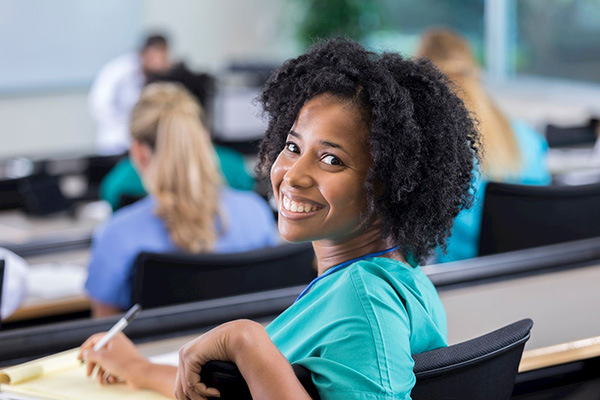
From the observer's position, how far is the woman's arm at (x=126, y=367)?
3.85 feet

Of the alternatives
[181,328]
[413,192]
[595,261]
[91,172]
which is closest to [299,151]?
[413,192]

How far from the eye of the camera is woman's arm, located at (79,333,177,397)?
1.17 metres

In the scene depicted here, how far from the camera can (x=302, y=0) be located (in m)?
8.48

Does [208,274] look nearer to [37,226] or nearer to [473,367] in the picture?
[473,367]

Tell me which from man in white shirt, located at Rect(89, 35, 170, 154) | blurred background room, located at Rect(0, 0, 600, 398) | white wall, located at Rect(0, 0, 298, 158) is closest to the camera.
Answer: blurred background room, located at Rect(0, 0, 600, 398)

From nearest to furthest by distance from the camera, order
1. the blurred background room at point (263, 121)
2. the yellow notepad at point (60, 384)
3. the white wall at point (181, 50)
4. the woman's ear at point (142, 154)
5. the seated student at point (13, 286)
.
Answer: the yellow notepad at point (60, 384), the blurred background room at point (263, 121), the seated student at point (13, 286), the woman's ear at point (142, 154), the white wall at point (181, 50)

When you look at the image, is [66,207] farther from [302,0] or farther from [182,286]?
[302,0]

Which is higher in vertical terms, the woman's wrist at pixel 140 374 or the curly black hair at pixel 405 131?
the curly black hair at pixel 405 131

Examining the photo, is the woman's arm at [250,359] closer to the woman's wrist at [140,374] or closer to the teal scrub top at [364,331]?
the teal scrub top at [364,331]

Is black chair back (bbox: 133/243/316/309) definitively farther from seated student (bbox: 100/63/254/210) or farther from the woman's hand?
seated student (bbox: 100/63/254/210)

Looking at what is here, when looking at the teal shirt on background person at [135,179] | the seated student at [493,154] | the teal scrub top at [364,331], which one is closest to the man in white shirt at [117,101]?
the teal shirt on background person at [135,179]

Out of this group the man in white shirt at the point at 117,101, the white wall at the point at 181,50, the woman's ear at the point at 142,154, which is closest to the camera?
the woman's ear at the point at 142,154

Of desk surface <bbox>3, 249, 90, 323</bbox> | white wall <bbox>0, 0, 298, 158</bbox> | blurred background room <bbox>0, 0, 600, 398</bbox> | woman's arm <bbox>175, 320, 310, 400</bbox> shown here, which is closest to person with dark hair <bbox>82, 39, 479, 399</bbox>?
woman's arm <bbox>175, 320, 310, 400</bbox>

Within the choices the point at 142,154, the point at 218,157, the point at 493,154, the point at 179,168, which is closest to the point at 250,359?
the point at 179,168
